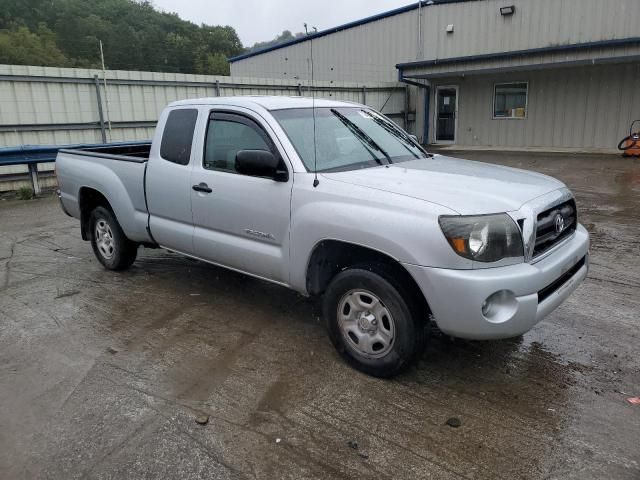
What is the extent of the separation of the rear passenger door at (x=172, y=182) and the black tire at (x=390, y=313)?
1.77m

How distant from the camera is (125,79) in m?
13.3

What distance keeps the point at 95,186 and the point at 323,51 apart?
2087 centimetres

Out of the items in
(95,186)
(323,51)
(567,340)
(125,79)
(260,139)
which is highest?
(323,51)

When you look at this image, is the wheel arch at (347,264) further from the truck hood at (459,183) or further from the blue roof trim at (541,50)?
the blue roof trim at (541,50)

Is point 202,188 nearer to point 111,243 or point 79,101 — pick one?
point 111,243

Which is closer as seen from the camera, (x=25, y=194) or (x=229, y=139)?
(x=229, y=139)

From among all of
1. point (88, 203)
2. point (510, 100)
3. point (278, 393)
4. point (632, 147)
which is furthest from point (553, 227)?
point (510, 100)

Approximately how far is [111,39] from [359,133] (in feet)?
127

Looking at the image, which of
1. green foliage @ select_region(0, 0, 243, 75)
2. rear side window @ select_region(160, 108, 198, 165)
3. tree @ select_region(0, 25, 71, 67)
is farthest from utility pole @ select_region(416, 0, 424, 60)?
tree @ select_region(0, 25, 71, 67)

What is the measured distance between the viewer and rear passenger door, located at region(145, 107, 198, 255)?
191 inches

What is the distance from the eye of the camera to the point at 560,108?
18.8m

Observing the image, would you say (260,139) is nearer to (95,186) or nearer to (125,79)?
(95,186)

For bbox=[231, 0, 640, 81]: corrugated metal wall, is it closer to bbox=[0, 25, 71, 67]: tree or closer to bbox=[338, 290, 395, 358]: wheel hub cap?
bbox=[338, 290, 395, 358]: wheel hub cap

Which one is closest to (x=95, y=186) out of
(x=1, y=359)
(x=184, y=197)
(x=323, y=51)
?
(x=184, y=197)
